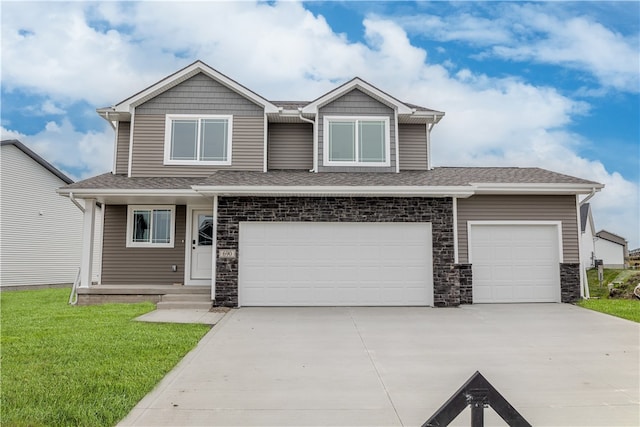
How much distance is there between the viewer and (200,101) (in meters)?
13.4

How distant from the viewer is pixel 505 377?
5.34 meters

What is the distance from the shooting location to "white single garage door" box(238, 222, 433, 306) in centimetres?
1123

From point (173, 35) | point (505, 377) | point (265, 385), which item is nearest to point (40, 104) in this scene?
point (173, 35)

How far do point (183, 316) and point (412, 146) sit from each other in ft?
28.7

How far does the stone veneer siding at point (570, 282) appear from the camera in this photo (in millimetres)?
12055

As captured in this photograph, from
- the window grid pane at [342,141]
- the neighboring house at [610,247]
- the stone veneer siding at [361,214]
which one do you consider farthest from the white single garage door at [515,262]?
the neighboring house at [610,247]

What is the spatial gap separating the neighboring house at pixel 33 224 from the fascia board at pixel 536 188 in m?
18.0

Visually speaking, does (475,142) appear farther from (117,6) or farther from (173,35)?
(117,6)

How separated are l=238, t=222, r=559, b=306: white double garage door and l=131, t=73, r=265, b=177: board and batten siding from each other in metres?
2.99

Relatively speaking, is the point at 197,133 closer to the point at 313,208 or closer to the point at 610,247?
the point at 313,208

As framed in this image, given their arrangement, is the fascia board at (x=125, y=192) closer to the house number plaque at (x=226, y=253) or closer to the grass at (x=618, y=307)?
the house number plaque at (x=226, y=253)

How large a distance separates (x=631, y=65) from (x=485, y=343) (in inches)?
427

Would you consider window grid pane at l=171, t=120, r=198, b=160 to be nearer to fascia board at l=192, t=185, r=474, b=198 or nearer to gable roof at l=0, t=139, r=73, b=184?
fascia board at l=192, t=185, r=474, b=198

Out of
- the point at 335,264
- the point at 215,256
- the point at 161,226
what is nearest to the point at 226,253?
the point at 215,256
